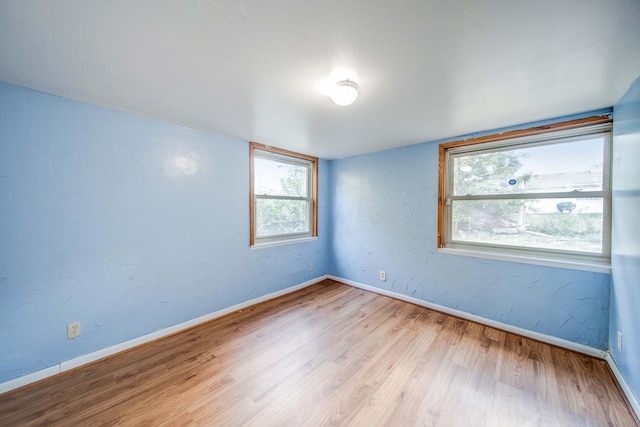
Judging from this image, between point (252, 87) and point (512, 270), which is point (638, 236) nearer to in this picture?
point (512, 270)

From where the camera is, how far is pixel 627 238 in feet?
5.60

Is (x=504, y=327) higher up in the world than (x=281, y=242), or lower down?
lower down

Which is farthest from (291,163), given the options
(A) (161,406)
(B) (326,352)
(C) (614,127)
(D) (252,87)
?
(C) (614,127)

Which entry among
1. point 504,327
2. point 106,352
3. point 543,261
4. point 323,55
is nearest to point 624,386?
point 504,327

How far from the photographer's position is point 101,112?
6.70 ft

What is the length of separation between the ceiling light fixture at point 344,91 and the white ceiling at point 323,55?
5 centimetres

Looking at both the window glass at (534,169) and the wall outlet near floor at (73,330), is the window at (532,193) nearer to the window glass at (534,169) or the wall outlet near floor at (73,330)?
the window glass at (534,169)

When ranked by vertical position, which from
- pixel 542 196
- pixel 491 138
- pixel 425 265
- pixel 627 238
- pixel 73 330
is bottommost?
pixel 73 330

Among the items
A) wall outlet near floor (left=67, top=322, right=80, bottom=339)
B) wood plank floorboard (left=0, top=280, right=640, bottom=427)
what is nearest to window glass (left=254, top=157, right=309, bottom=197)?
wood plank floorboard (left=0, top=280, right=640, bottom=427)

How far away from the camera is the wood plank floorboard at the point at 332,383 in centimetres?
150

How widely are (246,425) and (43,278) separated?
6.23 ft

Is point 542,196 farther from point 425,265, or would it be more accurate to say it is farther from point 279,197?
point 279,197

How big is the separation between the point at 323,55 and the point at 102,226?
2.29 metres

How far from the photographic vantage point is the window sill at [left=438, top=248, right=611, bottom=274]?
6.84 ft
